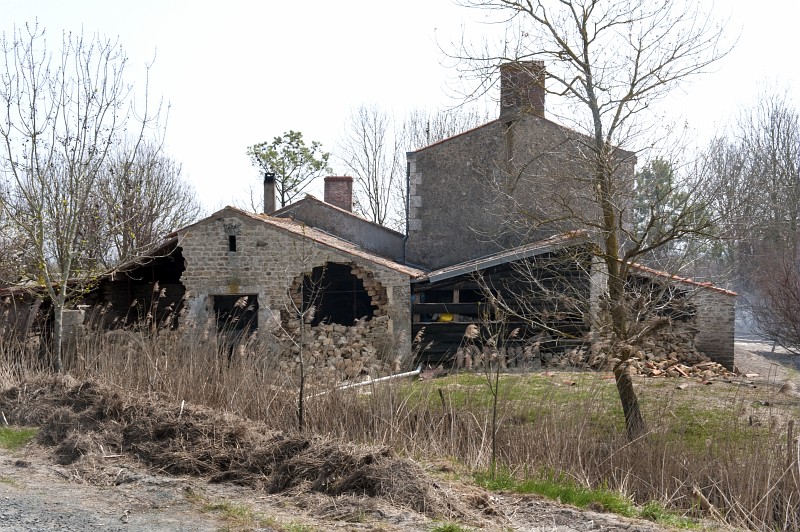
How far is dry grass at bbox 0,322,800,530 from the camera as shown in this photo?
6859 mm

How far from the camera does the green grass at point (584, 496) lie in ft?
20.6

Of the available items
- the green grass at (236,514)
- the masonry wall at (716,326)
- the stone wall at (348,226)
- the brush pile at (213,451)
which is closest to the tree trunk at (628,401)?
the brush pile at (213,451)

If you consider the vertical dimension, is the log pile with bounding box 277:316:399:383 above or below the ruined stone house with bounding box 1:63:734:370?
below

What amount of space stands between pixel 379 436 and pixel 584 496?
2496 mm

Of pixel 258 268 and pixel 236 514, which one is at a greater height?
pixel 258 268

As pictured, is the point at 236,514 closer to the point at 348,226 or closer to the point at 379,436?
the point at 379,436

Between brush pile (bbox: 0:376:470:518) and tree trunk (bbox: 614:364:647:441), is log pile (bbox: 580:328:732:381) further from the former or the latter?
brush pile (bbox: 0:376:470:518)

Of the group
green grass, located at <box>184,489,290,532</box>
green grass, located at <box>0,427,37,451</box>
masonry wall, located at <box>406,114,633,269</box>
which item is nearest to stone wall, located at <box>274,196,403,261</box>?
masonry wall, located at <box>406,114,633,269</box>

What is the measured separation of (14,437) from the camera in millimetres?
8367

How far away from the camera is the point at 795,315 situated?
→ 17672 mm

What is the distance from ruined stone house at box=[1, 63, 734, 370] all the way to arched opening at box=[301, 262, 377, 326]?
1.2 inches

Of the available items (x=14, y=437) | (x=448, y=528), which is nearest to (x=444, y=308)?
(x=14, y=437)

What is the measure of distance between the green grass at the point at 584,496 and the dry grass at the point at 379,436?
36 cm

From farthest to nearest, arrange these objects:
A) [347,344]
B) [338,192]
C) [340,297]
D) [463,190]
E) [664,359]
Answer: [338,192] → [463,190] → [340,297] → [347,344] → [664,359]
